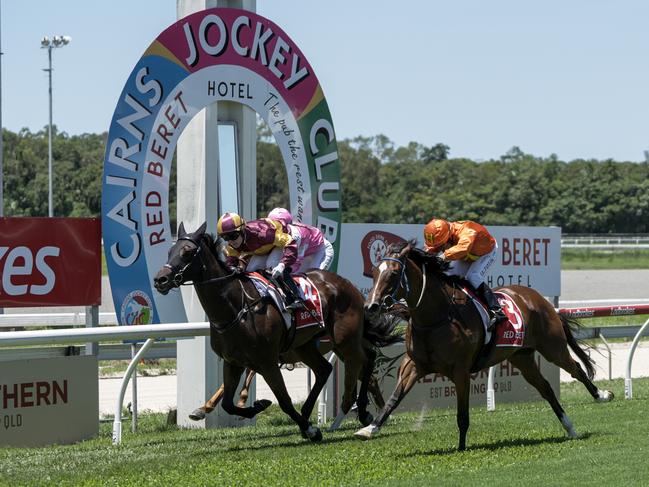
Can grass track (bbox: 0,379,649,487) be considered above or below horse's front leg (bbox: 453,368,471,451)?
below

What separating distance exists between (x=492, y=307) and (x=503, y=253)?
5.68 m

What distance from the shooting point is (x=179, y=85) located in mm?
9797

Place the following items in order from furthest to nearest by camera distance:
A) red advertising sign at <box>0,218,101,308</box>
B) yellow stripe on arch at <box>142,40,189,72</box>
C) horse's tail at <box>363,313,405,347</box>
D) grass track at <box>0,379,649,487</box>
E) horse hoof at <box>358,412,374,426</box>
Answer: yellow stripe on arch at <box>142,40,189,72</box> → horse's tail at <box>363,313,405,347</box> → horse hoof at <box>358,412,374,426</box> → red advertising sign at <box>0,218,101,308</box> → grass track at <box>0,379,649,487</box>

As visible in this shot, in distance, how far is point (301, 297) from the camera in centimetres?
851

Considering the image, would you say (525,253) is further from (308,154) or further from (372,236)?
(308,154)

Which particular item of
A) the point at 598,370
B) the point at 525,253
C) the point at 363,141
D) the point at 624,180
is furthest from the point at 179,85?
the point at 363,141

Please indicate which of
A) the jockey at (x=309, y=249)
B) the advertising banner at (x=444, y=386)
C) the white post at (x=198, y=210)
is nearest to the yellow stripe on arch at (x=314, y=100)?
the white post at (x=198, y=210)

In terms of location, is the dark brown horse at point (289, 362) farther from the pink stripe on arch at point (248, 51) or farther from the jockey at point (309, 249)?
the pink stripe on arch at point (248, 51)

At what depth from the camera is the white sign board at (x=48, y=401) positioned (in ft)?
26.6

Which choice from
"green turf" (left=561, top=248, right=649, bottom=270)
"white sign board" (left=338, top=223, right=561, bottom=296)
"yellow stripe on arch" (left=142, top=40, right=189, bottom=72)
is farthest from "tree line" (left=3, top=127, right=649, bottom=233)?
"yellow stripe on arch" (left=142, top=40, right=189, bottom=72)

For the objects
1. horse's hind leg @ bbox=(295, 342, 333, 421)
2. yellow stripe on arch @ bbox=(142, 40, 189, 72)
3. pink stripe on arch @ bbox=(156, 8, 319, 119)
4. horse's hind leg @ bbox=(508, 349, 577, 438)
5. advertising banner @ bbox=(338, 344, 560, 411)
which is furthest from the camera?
advertising banner @ bbox=(338, 344, 560, 411)

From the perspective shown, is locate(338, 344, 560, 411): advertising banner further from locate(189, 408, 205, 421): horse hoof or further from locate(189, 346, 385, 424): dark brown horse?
locate(189, 408, 205, 421): horse hoof

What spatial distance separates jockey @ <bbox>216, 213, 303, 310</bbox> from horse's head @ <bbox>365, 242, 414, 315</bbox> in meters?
1.04

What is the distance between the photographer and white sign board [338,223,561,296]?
12.1 metres
